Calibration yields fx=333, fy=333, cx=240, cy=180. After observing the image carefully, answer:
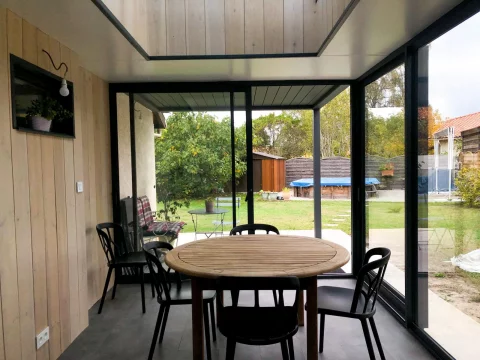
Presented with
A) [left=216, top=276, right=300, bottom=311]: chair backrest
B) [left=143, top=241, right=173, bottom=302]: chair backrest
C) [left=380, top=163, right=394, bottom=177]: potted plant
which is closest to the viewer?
[left=216, top=276, right=300, bottom=311]: chair backrest

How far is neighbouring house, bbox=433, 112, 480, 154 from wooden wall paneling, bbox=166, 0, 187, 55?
2038mm

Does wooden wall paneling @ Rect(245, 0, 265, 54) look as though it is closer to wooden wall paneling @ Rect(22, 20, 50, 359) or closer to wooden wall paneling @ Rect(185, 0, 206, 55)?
wooden wall paneling @ Rect(185, 0, 206, 55)

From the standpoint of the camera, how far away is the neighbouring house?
1.94 metres

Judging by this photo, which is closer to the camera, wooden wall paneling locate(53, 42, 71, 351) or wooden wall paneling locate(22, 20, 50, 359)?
wooden wall paneling locate(22, 20, 50, 359)

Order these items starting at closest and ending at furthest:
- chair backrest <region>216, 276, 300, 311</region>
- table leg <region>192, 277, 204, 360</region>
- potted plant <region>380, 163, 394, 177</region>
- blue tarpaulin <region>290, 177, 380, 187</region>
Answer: chair backrest <region>216, 276, 300, 311</region>, table leg <region>192, 277, 204, 360</region>, potted plant <region>380, 163, 394, 177</region>, blue tarpaulin <region>290, 177, 380, 187</region>

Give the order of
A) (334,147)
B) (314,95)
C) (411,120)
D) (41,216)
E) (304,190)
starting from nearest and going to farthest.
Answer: (41,216)
(411,120)
(314,95)
(334,147)
(304,190)

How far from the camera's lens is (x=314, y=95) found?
4473mm

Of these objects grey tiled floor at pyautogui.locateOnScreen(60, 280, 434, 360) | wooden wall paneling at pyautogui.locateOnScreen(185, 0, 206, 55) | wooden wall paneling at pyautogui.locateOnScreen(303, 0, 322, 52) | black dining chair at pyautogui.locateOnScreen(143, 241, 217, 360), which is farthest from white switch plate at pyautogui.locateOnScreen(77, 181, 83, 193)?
wooden wall paneling at pyautogui.locateOnScreen(303, 0, 322, 52)

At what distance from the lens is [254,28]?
272 centimetres

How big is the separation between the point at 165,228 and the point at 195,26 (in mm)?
2201

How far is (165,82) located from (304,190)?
20.8 feet

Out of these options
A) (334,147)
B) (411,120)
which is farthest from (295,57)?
(334,147)

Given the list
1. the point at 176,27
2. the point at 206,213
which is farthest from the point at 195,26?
the point at 206,213

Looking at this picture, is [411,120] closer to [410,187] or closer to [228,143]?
[410,187]
